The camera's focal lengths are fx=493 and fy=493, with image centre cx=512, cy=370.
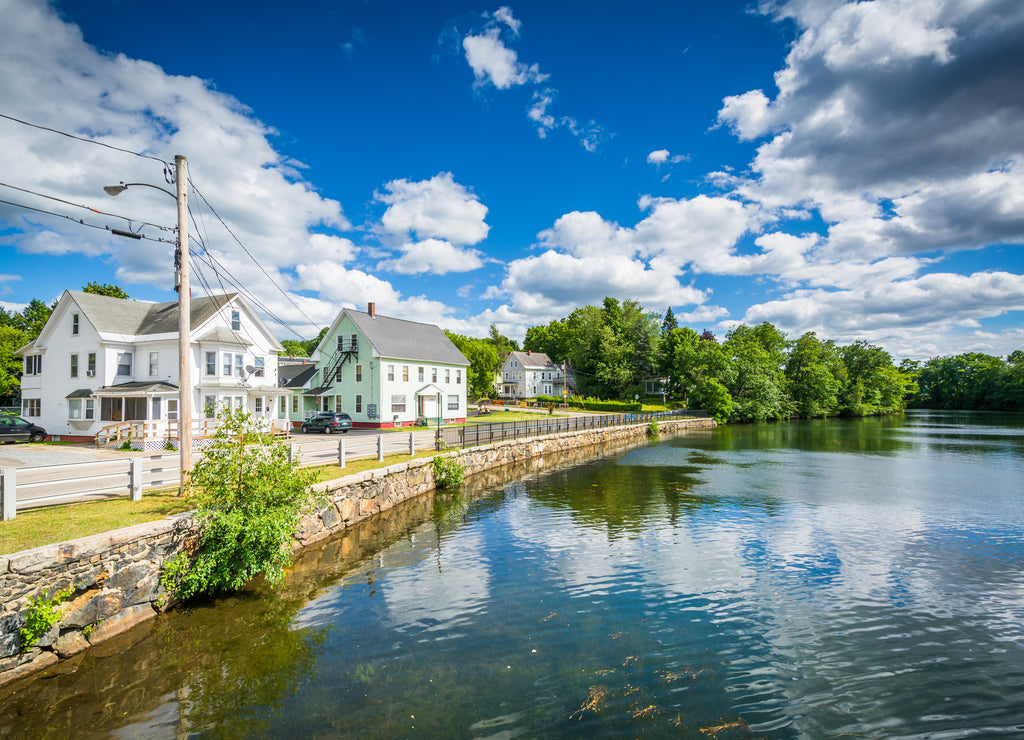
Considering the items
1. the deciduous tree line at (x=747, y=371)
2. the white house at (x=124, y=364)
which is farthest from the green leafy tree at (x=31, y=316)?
the deciduous tree line at (x=747, y=371)

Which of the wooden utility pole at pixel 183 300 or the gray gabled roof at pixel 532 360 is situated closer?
the wooden utility pole at pixel 183 300

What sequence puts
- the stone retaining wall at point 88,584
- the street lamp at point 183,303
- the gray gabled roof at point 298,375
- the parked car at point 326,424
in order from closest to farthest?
the stone retaining wall at point 88,584
the street lamp at point 183,303
the parked car at point 326,424
the gray gabled roof at point 298,375

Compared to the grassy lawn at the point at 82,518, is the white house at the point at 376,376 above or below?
above

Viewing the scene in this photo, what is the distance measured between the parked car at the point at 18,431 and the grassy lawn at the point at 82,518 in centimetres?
2552

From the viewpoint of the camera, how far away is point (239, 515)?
939cm

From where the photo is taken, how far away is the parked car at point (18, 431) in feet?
93.4

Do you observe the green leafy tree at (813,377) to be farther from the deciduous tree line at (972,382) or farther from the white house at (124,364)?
the white house at (124,364)

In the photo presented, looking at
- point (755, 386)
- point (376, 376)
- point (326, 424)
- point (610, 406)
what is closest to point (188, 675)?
point (326, 424)

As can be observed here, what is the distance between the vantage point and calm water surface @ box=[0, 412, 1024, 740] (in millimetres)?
6348

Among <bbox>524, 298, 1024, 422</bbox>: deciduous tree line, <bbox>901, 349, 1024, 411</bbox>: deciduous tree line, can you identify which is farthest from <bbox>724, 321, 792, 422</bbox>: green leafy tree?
<bbox>901, 349, 1024, 411</bbox>: deciduous tree line

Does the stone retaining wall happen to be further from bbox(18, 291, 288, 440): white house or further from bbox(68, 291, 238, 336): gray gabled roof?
bbox(68, 291, 238, 336): gray gabled roof

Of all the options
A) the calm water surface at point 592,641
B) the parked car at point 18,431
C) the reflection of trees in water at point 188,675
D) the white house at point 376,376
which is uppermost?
the white house at point 376,376

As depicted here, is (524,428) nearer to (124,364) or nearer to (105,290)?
(124,364)

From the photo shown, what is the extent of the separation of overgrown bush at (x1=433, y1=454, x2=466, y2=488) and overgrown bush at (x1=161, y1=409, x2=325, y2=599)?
442 inches
